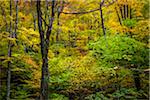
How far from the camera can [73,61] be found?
1278 centimetres

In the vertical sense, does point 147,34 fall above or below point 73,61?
above

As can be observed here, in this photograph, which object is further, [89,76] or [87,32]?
[87,32]

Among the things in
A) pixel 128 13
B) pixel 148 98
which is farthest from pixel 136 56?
pixel 128 13

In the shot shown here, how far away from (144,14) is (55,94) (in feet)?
21.9

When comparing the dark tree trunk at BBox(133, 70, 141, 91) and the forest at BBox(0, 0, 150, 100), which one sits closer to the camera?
the forest at BBox(0, 0, 150, 100)

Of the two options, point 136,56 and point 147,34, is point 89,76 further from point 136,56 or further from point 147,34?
point 147,34

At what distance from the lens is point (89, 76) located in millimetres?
12180

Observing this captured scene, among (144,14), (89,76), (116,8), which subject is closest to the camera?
(89,76)

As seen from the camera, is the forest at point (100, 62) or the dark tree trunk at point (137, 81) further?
the dark tree trunk at point (137, 81)

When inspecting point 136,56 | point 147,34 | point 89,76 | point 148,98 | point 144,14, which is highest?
point 144,14

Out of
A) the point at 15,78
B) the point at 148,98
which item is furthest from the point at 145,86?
the point at 15,78

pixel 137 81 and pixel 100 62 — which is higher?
pixel 100 62

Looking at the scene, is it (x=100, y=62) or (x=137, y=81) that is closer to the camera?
(x=100, y=62)

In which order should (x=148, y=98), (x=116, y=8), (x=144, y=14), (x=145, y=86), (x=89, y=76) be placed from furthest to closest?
1. (x=116, y=8)
2. (x=144, y=14)
3. (x=145, y=86)
4. (x=148, y=98)
5. (x=89, y=76)
